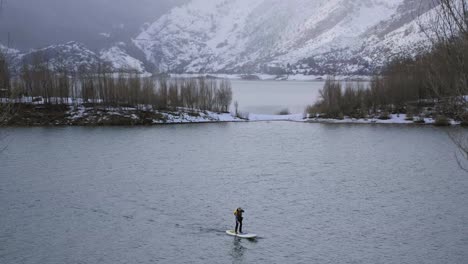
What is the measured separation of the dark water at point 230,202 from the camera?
3803cm

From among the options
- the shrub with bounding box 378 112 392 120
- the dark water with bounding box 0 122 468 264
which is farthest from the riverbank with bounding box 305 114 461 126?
the dark water with bounding box 0 122 468 264

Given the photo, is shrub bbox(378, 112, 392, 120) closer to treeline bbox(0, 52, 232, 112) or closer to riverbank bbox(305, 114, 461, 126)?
riverbank bbox(305, 114, 461, 126)

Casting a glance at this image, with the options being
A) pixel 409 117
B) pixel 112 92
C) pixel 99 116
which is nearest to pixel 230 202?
pixel 99 116

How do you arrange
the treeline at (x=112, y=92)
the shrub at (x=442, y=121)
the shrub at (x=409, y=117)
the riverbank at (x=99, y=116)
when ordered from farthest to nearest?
1. the treeline at (x=112, y=92)
2. the shrub at (x=409, y=117)
3. the riverbank at (x=99, y=116)
4. the shrub at (x=442, y=121)

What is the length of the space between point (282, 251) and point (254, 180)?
2524 centimetres

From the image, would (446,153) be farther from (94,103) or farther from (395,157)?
(94,103)

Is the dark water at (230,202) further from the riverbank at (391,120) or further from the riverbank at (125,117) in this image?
the riverbank at (391,120)

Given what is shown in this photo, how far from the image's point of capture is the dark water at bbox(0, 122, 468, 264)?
38031 millimetres

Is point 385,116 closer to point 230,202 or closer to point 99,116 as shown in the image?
point 99,116

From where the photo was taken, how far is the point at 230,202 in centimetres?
5175

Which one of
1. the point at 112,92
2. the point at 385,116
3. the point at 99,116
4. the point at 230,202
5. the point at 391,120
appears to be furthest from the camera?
the point at 112,92

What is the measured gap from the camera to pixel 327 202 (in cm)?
5169

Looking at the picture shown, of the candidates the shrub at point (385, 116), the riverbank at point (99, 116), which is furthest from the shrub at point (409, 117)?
the riverbank at point (99, 116)

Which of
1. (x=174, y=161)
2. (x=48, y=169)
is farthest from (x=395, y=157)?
(x=48, y=169)
